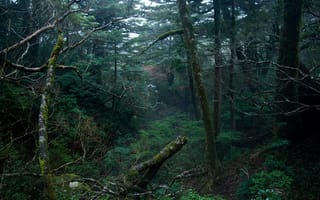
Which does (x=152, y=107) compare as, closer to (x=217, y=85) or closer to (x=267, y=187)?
(x=217, y=85)

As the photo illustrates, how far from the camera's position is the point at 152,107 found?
41.1 ft

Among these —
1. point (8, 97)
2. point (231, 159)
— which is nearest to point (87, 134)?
point (8, 97)

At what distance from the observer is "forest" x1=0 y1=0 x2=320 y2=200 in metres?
6.19

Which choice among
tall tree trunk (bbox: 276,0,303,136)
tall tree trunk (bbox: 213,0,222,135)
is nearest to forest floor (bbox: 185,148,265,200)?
tall tree trunk (bbox: 213,0,222,135)

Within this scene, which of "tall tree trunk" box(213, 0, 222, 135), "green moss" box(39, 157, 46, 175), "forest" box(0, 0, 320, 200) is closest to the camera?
"green moss" box(39, 157, 46, 175)

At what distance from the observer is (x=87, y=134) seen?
9.66 metres

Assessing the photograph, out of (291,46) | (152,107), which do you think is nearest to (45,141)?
(291,46)

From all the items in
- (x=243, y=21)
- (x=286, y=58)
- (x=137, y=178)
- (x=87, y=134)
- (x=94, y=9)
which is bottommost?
(x=137, y=178)

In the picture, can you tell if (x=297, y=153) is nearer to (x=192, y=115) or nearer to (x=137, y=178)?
(x=137, y=178)

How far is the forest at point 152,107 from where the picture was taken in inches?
244

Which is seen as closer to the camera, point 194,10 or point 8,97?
point 8,97

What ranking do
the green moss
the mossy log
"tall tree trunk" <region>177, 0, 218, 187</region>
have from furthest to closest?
1. "tall tree trunk" <region>177, 0, 218, 187</region>
2. the mossy log
3. the green moss

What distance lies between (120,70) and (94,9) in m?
4.38

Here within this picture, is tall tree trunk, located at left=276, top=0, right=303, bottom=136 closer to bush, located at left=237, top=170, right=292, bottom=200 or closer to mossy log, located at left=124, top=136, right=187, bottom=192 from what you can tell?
bush, located at left=237, top=170, right=292, bottom=200
